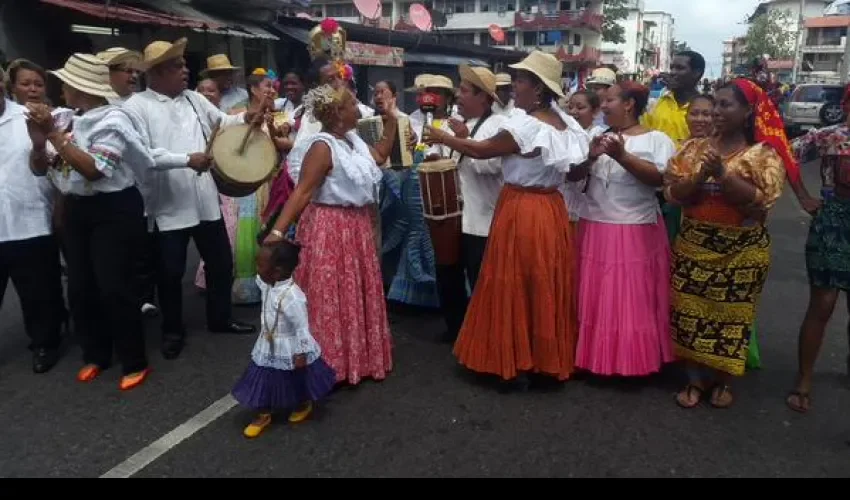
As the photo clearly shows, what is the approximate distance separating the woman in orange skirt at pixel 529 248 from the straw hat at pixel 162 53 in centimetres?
167

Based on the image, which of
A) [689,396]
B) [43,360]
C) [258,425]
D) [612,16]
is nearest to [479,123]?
[689,396]

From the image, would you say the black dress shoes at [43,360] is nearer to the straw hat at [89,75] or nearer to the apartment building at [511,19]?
the straw hat at [89,75]

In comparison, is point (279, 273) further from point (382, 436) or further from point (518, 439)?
point (518, 439)

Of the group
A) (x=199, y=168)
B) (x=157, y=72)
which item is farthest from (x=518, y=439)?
(x=157, y=72)

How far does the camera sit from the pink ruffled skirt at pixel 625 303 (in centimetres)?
386

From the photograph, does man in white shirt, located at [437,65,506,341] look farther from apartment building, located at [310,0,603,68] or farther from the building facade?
the building facade

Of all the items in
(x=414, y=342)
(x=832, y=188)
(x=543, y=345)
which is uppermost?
(x=832, y=188)

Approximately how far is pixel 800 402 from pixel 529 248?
1730 millimetres

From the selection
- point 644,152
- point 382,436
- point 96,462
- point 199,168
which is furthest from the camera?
point 199,168

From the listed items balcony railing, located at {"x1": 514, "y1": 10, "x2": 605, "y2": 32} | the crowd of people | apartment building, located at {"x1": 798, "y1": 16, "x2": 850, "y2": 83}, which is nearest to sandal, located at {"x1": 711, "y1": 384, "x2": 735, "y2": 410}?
the crowd of people

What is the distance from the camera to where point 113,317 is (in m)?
3.97

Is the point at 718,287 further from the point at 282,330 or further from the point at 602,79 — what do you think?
the point at 602,79

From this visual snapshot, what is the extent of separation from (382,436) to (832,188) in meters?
2.74

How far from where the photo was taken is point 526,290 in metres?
3.84
